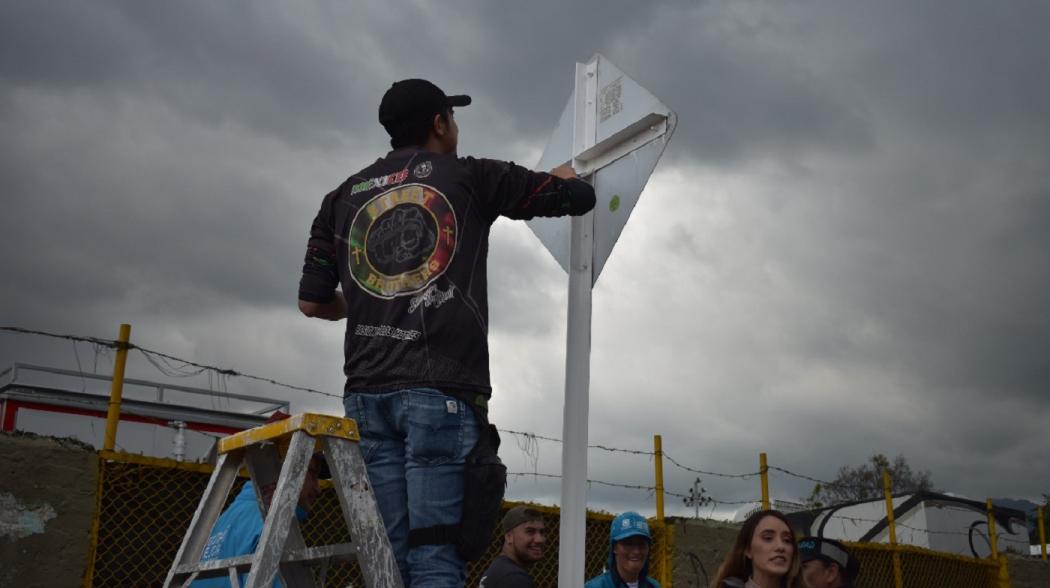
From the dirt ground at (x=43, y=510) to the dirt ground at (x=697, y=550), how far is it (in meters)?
4.62

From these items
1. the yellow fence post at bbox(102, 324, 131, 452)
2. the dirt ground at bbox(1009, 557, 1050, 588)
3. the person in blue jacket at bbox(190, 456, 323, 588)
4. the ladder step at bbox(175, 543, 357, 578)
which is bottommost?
the ladder step at bbox(175, 543, 357, 578)

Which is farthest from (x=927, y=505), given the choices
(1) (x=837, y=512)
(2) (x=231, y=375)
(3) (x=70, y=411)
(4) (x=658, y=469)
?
(2) (x=231, y=375)

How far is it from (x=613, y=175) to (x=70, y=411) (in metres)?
9.55

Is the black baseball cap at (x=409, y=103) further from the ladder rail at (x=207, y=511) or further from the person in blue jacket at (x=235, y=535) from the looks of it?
the person in blue jacket at (x=235, y=535)

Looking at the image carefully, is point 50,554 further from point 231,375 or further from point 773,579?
point 773,579

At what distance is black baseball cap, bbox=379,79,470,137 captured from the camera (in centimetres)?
300

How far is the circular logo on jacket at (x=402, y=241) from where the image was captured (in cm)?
266

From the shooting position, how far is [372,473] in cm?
257

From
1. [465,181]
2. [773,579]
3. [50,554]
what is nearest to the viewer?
[465,181]

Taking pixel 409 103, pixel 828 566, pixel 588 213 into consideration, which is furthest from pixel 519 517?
pixel 409 103

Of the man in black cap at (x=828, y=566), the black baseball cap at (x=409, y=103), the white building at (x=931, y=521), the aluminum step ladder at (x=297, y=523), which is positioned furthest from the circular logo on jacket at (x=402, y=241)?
the white building at (x=931, y=521)

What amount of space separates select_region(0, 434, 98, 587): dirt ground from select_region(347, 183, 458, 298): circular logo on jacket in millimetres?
3080

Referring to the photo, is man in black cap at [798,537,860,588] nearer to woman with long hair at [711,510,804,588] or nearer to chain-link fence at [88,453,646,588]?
woman with long hair at [711,510,804,588]

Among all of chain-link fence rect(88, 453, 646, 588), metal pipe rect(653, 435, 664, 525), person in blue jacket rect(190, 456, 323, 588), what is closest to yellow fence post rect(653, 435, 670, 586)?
metal pipe rect(653, 435, 664, 525)
